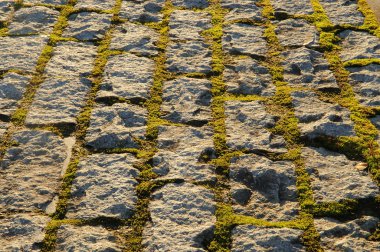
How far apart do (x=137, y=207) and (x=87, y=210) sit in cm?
24

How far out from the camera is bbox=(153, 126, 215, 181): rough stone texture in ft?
10.5

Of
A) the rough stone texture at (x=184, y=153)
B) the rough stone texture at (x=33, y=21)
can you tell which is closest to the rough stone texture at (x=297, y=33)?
the rough stone texture at (x=184, y=153)

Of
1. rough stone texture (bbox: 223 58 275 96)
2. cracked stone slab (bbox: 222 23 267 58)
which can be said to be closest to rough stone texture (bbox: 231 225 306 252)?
rough stone texture (bbox: 223 58 275 96)

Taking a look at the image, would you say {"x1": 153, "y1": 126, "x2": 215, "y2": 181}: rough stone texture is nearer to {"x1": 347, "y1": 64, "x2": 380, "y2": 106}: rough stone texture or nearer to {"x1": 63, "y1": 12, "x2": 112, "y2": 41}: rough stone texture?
{"x1": 347, "y1": 64, "x2": 380, "y2": 106}: rough stone texture

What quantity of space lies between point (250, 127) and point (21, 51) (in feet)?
5.95

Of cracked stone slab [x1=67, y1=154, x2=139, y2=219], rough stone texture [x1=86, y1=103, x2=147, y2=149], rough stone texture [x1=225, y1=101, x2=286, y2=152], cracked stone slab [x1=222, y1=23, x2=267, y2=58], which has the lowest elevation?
cracked stone slab [x1=67, y1=154, x2=139, y2=219]

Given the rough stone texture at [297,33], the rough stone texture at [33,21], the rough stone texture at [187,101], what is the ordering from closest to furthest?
the rough stone texture at [187,101] < the rough stone texture at [297,33] < the rough stone texture at [33,21]

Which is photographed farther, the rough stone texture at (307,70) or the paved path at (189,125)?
the rough stone texture at (307,70)

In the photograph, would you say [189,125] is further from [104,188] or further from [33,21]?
[33,21]

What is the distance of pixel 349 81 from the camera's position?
4.02 meters

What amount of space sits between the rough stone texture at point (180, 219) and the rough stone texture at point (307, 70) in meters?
1.31

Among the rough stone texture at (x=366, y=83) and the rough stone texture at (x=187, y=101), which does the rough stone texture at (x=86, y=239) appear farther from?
the rough stone texture at (x=366, y=83)

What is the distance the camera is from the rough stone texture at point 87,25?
4.57 m

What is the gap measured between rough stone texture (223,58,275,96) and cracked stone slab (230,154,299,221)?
2.37 feet
